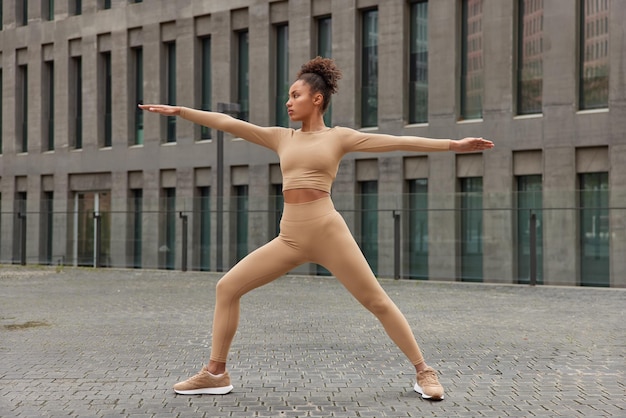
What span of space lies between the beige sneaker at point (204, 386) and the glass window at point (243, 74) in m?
21.6

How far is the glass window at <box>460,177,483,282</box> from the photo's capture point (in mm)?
20984

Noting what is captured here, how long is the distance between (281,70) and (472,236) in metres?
9.03

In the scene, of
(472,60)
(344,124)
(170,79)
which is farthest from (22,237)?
(472,60)

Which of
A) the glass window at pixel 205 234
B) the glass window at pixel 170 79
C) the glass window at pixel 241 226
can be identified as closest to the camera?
the glass window at pixel 241 226

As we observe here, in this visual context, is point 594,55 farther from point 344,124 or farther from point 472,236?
point 344,124

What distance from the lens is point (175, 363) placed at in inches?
326

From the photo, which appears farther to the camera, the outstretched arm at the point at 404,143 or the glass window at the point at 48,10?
the glass window at the point at 48,10

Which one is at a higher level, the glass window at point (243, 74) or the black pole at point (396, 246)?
the glass window at point (243, 74)

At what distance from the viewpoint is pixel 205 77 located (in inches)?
1152

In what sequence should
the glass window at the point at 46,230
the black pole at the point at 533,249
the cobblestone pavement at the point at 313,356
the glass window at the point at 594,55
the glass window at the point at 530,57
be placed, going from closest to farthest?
the cobblestone pavement at the point at 313,356 < the black pole at the point at 533,249 < the glass window at the point at 594,55 < the glass window at the point at 530,57 < the glass window at the point at 46,230

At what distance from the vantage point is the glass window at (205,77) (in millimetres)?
28953

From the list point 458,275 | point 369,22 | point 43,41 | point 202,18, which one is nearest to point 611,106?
point 458,275

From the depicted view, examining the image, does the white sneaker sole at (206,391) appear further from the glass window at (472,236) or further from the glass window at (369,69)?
the glass window at (369,69)

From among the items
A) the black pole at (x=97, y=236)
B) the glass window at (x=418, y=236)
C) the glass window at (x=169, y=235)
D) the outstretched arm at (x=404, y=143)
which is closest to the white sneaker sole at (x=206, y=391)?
the outstretched arm at (x=404, y=143)
